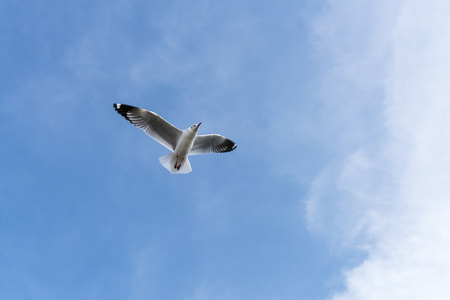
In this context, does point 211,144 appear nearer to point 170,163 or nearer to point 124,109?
point 170,163

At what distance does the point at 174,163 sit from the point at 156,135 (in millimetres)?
1302

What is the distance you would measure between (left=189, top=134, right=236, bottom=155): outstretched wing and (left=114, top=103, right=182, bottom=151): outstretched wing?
31.8 inches

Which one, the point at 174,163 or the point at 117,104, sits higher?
the point at 117,104

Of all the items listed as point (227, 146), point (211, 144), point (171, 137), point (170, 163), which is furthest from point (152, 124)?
point (227, 146)

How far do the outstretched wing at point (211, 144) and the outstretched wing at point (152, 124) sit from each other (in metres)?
0.81

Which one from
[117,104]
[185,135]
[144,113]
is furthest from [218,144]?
[117,104]

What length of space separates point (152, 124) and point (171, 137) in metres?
0.85

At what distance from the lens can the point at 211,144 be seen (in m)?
15.5

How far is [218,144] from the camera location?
15.6 m

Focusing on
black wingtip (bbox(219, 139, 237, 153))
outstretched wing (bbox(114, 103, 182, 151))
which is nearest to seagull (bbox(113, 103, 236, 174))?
outstretched wing (bbox(114, 103, 182, 151))

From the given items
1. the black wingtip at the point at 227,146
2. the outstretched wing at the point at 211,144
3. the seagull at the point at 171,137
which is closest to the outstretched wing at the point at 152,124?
the seagull at the point at 171,137

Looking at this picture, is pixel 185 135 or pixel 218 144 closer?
Result: pixel 185 135

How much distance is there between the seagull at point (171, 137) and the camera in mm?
14453

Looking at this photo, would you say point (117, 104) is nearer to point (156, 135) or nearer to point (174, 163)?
point (156, 135)
